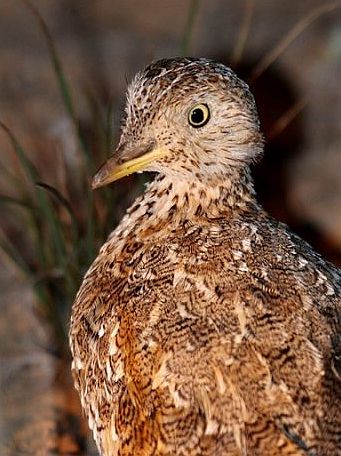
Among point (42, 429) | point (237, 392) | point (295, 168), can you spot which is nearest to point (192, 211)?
point (237, 392)

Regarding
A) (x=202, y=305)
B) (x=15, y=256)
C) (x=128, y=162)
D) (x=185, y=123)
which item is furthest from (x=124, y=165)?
(x=15, y=256)

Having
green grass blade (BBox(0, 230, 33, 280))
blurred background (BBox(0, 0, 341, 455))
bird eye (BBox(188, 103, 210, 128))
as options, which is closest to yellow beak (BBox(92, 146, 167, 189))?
bird eye (BBox(188, 103, 210, 128))

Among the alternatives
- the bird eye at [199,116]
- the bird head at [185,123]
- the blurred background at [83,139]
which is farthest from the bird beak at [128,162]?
the blurred background at [83,139]

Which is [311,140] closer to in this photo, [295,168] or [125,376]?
[295,168]

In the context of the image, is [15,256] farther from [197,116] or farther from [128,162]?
[197,116]

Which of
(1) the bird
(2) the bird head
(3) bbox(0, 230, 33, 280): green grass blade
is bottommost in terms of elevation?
(3) bbox(0, 230, 33, 280): green grass blade

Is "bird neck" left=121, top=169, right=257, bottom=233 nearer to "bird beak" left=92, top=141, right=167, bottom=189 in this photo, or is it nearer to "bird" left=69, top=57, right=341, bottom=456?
"bird" left=69, top=57, right=341, bottom=456

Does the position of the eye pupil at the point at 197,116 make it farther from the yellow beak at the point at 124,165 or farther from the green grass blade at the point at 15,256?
the green grass blade at the point at 15,256
